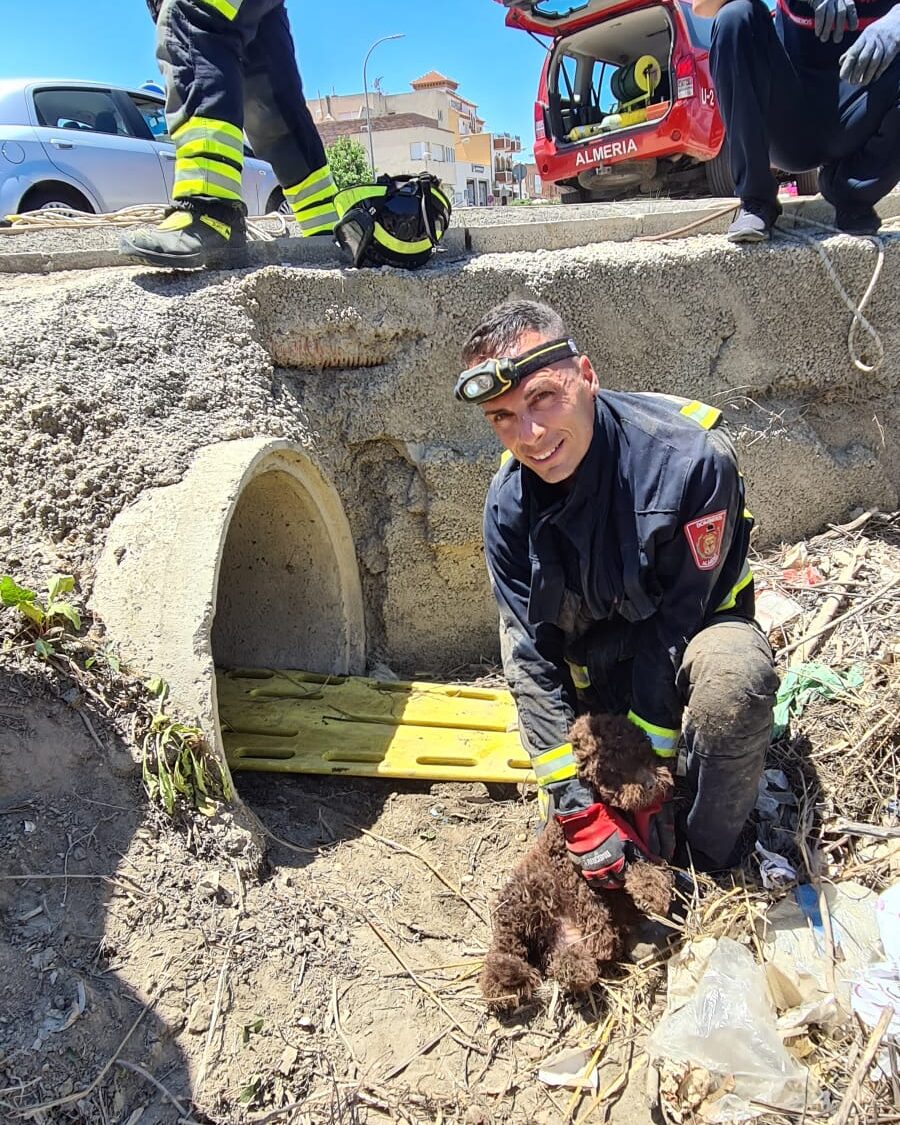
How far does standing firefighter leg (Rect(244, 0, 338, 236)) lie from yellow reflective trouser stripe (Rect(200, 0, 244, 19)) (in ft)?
0.90

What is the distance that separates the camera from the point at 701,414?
6.70ft

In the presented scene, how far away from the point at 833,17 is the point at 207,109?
89.9 inches

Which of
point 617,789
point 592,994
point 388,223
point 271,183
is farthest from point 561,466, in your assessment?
point 271,183

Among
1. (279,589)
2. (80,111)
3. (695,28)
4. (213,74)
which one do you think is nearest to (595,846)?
(279,589)

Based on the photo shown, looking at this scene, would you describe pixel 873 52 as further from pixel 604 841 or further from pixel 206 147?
pixel 604 841

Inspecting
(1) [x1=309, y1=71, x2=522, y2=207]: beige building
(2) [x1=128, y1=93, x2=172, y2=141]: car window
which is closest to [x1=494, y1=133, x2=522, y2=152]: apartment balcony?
(1) [x1=309, y1=71, x2=522, y2=207]: beige building

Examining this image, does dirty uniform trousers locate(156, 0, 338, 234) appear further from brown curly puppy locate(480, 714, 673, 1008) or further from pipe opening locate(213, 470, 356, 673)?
brown curly puppy locate(480, 714, 673, 1008)

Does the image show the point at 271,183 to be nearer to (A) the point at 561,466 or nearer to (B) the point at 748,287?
(B) the point at 748,287

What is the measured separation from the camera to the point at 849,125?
129 inches

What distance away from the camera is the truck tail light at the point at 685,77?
6.25 meters

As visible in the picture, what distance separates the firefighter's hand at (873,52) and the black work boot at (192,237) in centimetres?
222

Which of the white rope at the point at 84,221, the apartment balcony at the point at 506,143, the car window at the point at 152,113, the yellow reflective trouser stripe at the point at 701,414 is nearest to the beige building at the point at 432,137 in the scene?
the apartment balcony at the point at 506,143

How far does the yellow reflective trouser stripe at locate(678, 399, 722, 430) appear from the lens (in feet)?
6.56

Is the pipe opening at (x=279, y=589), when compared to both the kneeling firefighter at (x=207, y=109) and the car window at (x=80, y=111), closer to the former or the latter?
the kneeling firefighter at (x=207, y=109)
